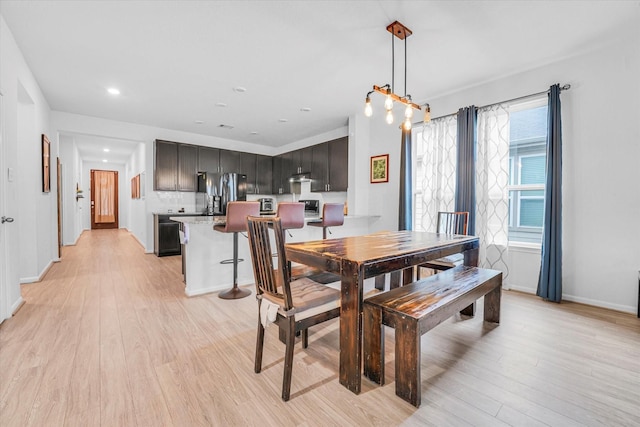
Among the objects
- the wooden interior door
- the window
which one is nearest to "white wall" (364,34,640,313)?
the window

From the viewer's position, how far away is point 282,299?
1.60 m

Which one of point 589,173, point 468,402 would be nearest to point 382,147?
point 589,173

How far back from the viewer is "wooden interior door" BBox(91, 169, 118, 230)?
33.9 feet

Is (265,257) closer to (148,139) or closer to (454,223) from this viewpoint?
(454,223)

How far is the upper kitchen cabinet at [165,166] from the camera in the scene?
5.63 meters

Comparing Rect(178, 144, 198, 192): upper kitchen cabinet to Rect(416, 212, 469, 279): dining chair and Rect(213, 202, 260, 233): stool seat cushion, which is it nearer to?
Rect(213, 202, 260, 233): stool seat cushion

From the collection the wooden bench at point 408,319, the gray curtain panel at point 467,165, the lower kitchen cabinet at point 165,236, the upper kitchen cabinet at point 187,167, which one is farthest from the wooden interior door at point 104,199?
the wooden bench at point 408,319

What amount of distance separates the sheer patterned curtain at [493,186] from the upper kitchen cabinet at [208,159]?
5.14 meters

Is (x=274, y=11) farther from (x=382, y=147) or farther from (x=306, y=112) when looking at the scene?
(x=382, y=147)

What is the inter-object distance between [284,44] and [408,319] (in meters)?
2.70

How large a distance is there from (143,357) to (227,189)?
394 cm

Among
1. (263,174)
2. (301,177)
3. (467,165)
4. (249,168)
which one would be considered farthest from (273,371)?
(263,174)

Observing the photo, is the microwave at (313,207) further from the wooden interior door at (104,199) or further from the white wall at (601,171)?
the wooden interior door at (104,199)

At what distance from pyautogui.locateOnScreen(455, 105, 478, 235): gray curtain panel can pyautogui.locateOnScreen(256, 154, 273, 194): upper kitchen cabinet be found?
4.67 metres
